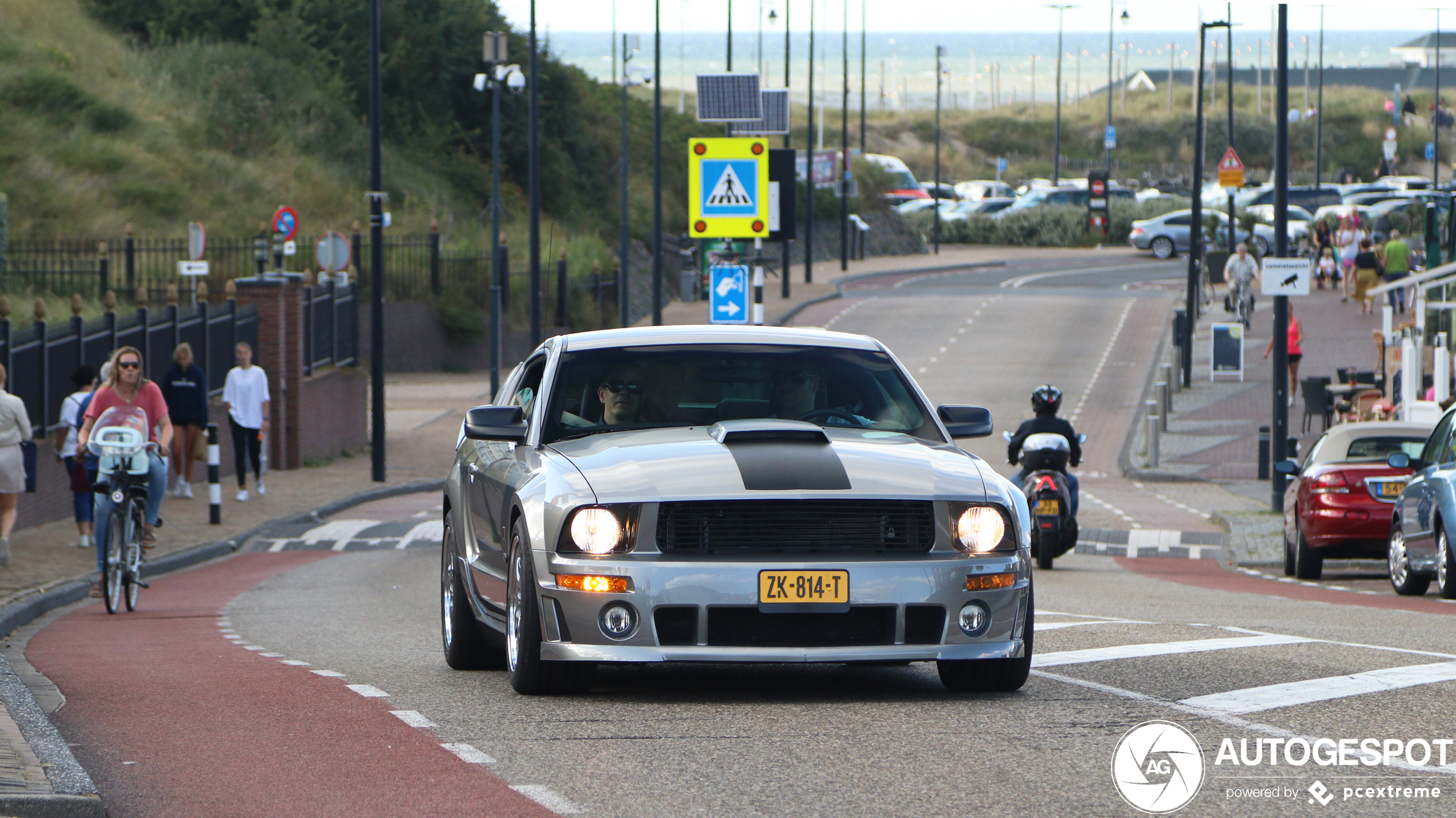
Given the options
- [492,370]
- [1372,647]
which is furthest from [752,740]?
[492,370]

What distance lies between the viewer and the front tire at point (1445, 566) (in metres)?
14.2

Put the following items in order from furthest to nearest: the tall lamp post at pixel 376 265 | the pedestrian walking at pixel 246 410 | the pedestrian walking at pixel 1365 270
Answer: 1. the pedestrian walking at pixel 1365 270
2. the tall lamp post at pixel 376 265
3. the pedestrian walking at pixel 246 410

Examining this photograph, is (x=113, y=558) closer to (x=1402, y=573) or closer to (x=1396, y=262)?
→ (x=1402, y=573)

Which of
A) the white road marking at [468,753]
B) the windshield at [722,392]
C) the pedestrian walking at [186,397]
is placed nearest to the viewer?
the white road marking at [468,753]

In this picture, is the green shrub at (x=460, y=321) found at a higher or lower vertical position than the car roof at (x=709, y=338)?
lower

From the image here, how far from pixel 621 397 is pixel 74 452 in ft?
33.5

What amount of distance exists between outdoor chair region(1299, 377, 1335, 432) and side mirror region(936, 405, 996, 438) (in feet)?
72.8

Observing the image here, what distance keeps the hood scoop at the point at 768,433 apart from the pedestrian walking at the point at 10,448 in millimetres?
9836

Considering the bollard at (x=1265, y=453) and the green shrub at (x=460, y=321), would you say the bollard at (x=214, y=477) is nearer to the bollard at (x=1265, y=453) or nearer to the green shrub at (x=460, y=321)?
the bollard at (x=1265, y=453)

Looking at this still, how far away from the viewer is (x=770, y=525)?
745 cm

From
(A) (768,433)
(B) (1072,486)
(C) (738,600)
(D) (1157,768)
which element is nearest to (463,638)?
(A) (768,433)

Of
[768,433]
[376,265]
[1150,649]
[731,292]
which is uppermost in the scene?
[376,265]

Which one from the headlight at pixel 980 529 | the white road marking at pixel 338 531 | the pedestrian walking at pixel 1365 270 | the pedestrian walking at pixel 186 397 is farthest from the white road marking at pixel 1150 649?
the pedestrian walking at pixel 1365 270

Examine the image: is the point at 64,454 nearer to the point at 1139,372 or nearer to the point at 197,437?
the point at 197,437
